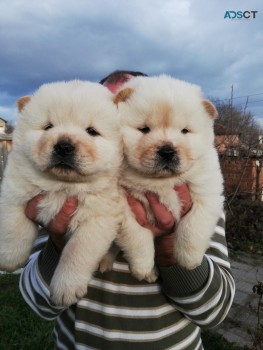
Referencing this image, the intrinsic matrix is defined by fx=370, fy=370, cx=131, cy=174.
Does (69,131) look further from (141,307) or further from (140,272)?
(141,307)

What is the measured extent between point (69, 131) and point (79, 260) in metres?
0.58

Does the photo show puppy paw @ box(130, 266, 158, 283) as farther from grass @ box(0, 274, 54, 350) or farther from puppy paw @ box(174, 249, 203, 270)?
grass @ box(0, 274, 54, 350)

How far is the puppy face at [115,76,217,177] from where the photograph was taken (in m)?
1.75

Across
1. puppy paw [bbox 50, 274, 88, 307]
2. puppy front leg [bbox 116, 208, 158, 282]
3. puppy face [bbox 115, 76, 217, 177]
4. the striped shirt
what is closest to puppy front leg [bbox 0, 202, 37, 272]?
the striped shirt

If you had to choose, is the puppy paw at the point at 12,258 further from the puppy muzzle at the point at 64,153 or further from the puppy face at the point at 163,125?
the puppy face at the point at 163,125

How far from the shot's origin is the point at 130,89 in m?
1.91

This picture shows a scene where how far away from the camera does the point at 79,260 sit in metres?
1.63

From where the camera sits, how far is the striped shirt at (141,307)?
178 centimetres

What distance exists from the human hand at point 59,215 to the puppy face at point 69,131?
120 mm

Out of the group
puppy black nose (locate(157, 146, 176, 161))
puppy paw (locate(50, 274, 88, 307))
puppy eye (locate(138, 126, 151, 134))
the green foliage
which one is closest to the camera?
puppy paw (locate(50, 274, 88, 307))

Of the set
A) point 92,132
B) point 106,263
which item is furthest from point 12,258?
point 92,132

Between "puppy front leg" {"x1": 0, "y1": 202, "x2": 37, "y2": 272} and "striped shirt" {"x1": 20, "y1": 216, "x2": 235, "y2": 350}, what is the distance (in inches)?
6.3

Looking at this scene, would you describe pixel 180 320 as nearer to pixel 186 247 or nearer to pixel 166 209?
pixel 186 247

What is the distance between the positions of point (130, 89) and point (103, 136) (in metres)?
0.32
